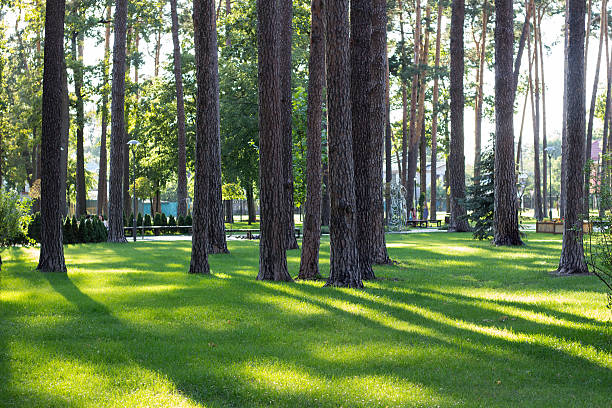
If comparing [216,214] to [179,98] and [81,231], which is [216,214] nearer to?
[81,231]

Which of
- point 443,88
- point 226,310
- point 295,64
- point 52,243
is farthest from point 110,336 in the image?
point 443,88

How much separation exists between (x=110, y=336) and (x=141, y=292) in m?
3.22

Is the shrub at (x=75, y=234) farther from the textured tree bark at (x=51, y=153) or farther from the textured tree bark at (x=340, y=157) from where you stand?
the textured tree bark at (x=340, y=157)

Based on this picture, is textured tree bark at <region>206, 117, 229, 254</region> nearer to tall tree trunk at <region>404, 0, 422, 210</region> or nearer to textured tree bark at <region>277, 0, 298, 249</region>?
textured tree bark at <region>277, 0, 298, 249</region>

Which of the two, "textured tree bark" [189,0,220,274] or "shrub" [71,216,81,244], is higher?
"textured tree bark" [189,0,220,274]

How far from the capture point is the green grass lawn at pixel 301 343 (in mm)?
5660

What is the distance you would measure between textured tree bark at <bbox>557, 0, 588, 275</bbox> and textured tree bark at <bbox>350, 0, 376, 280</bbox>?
393 cm

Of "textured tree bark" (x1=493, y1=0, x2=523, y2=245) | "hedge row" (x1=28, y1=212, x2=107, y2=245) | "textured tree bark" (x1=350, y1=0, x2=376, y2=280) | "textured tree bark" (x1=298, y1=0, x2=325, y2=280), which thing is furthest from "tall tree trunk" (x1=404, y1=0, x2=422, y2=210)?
"textured tree bark" (x1=350, y1=0, x2=376, y2=280)

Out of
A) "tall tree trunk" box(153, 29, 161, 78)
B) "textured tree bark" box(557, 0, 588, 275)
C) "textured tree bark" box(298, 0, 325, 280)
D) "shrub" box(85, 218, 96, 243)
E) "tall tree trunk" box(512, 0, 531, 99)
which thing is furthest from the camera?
"tall tree trunk" box(153, 29, 161, 78)

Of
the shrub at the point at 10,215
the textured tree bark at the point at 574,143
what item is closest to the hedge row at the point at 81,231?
the shrub at the point at 10,215

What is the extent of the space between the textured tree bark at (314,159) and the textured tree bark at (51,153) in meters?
5.27

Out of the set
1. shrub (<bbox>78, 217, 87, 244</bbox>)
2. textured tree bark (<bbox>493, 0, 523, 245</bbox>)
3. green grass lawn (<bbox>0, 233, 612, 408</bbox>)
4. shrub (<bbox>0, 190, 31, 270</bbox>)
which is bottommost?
green grass lawn (<bbox>0, 233, 612, 408</bbox>)

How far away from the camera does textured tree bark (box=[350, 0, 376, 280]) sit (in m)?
13.2

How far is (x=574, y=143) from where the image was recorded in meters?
13.3
